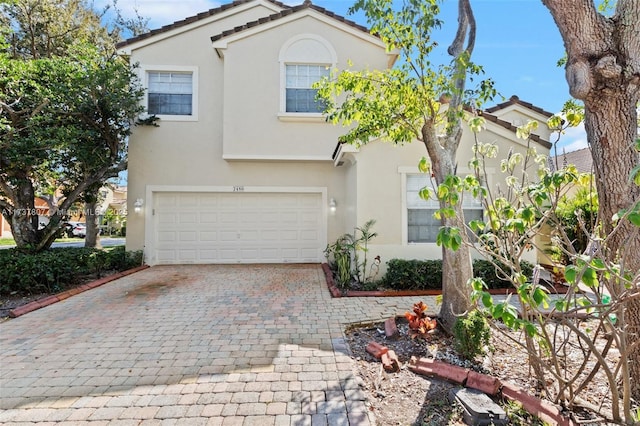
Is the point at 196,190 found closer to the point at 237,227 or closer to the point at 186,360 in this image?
the point at 237,227

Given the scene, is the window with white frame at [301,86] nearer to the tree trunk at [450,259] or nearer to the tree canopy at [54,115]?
the tree canopy at [54,115]

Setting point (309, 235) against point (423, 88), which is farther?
point (309, 235)

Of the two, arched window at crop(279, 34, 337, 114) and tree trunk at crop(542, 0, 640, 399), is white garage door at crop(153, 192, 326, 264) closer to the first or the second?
arched window at crop(279, 34, 337, 114)

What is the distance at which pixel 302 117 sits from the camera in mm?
10797

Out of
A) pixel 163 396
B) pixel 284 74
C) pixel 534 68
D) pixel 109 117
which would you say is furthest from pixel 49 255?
pixel 534 68

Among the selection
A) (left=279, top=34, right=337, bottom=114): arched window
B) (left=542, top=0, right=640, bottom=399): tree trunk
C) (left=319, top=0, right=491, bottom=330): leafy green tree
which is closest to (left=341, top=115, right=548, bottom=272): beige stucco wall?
(left=319, top=0, right=491, bottom=330): leafy green tree

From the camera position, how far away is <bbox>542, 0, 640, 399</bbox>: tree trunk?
289 cm

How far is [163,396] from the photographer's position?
11.1ft

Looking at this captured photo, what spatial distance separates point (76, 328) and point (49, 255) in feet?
11.3

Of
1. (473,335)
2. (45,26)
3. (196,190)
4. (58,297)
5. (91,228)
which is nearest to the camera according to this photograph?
(473,335)

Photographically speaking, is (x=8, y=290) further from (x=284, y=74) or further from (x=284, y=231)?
(x=284, y=74)

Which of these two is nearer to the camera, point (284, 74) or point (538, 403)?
point (538, 403)

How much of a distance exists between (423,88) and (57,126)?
10415 mm

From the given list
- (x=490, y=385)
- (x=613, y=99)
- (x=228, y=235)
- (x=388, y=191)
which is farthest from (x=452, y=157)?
(x=228, y=235)
